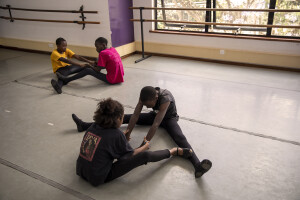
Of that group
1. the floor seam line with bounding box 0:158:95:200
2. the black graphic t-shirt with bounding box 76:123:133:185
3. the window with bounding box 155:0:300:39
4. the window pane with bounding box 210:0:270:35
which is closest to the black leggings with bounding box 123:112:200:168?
the black graphic t-shirt with bounding box 76:123:133:185

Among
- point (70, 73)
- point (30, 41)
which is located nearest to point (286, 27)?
point (70, 73)

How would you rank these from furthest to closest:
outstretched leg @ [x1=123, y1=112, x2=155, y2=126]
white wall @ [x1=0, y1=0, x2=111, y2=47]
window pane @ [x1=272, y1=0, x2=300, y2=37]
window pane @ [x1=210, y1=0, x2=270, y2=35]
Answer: white wall @ [x1=0, y1=0, x2=111, y2=47] → window pane @ [x1=210, y1=0, x2=270, y2=35] → window pane @ [x1=272, y1=0, x2=300, y2=37] → outstretched leg @ [x1=123, y1=112, x2=155, y2=126]

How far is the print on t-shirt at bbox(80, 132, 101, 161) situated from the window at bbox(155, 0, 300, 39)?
10.5 feet

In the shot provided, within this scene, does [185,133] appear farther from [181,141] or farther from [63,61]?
[63,61]

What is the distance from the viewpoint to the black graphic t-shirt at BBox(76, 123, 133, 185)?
1960 mm

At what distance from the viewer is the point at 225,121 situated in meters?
3.03

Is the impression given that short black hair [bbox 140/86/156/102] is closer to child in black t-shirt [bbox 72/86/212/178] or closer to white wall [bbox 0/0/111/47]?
child in black t-shirt [bbox 72/86/212/178]

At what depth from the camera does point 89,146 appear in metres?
1.99

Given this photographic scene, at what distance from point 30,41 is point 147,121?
4516 mm

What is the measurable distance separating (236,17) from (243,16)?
0.12m

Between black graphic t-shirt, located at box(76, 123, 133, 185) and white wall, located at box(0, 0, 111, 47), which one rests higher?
white wall, located at box(0, 0, 111, 47)

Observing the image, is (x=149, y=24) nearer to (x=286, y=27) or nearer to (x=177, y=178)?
(x=286, y=27)

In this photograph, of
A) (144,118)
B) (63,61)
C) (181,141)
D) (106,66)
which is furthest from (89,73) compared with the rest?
(181,141)

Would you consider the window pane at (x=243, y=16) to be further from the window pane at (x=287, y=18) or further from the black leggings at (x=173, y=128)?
the black leggings at (x=173, y=128)
